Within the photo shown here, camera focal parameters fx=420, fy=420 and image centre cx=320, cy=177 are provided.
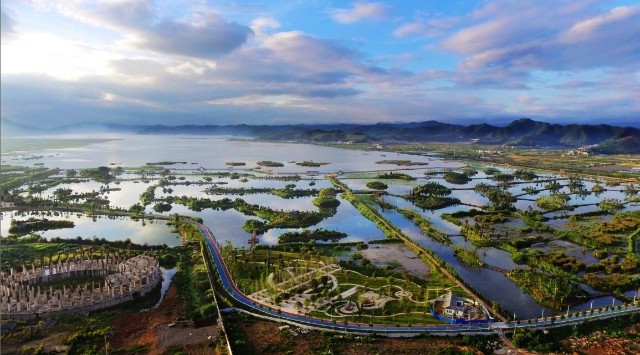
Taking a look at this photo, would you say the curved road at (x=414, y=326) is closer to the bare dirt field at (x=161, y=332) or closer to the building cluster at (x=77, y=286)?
the bare dirt field at (x=161, y=332)

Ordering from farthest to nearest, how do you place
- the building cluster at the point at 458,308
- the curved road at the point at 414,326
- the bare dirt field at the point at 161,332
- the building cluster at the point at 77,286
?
the building cluster at the point at 77,286 → the building cluster at the point at 458,308 → the curved road at the point at 414,326 → the bare dirt field at the point at 161,332

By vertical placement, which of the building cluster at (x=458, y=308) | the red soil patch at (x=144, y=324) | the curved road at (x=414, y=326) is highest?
the building cluster at (x=458, y=308)

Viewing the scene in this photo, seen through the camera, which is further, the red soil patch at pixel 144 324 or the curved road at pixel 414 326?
the curved road at pixel 414 326

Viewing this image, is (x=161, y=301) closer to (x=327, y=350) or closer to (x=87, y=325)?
(x=87, y=325)

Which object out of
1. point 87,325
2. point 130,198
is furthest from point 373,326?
point 130,198

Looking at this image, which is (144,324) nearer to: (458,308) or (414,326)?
(414,326)

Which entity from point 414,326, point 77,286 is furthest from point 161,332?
point 414,326

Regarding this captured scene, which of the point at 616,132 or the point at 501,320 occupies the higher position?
the point at 616,132

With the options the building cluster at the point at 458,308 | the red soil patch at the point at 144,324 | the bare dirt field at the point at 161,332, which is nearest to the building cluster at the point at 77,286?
the red soil patch at the point at 144,324
